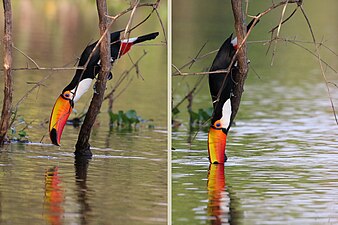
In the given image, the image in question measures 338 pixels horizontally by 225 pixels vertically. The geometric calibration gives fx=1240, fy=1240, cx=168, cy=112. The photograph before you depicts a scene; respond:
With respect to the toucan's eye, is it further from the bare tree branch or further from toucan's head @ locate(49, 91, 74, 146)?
the bare tree branch

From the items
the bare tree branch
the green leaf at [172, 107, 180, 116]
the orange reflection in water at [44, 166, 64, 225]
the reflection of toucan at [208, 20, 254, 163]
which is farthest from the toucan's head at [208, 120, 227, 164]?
the green leaf at [172, 107, 180, 116]

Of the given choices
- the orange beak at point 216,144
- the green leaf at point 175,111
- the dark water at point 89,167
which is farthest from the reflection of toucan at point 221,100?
the green leaf at point 175,111

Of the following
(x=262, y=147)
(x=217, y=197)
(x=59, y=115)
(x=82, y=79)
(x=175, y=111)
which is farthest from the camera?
(x=175, y=111)

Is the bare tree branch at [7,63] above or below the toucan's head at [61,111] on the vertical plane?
above

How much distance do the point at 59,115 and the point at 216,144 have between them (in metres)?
0.85

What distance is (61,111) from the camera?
6250mm

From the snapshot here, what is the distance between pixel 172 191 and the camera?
18.4ft

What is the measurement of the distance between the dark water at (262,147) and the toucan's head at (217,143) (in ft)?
0.16

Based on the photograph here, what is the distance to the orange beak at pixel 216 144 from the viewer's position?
593 cm

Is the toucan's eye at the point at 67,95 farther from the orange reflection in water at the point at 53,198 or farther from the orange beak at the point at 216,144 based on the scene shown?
the orange beak at the point at 216,144

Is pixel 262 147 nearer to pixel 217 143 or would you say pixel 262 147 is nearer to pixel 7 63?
pixel 217 143

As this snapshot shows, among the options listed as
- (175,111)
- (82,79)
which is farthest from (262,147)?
(82,79)

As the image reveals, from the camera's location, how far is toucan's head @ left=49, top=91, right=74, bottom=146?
6.22 meters

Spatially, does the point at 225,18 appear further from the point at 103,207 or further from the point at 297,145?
the point at 103,207
